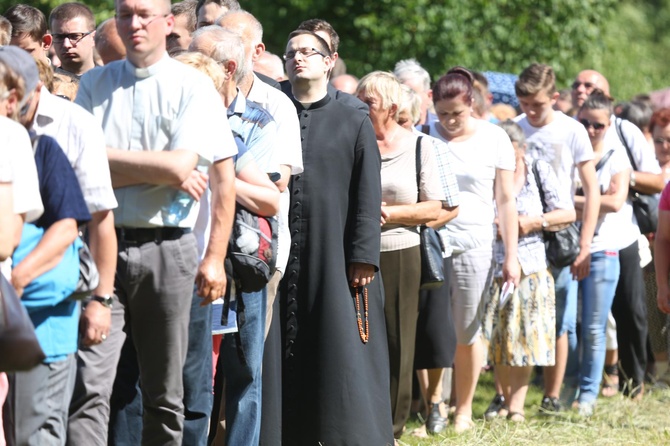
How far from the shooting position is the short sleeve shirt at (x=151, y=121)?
16.1ft

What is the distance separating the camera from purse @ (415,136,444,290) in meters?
7.20

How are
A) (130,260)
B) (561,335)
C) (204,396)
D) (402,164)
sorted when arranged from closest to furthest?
(130,260)
(204,396)
(402,164)
(561,335)

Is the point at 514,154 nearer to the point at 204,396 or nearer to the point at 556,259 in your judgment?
the point at 556,259

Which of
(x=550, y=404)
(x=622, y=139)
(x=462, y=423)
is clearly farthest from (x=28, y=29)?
(x=622, y=139)

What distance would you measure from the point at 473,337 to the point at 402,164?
4.59 feet

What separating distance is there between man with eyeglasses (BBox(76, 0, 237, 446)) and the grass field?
8.66ft

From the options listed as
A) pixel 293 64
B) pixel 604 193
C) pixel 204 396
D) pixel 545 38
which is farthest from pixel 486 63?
pixel 204 396

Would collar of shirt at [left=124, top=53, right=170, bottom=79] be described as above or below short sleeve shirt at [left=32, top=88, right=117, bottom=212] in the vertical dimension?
above

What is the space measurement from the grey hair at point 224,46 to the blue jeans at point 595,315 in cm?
408

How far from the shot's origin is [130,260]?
16.0 feet

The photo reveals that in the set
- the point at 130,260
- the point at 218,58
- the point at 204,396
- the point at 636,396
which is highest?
the point at 218,58

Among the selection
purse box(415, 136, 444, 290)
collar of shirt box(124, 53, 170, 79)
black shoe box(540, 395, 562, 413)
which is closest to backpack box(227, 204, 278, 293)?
collar of shirt box(124, 53, 170, 79)

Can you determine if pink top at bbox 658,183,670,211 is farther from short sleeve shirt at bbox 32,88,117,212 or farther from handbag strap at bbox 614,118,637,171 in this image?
short sleeve shirt at bbox 32,88,117,212

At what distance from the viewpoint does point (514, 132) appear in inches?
329
